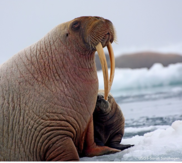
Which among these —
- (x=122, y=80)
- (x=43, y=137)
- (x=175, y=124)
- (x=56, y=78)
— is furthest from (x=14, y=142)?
(x=122, y=80)

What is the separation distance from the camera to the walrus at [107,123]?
4.05m

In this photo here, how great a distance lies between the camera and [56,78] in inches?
133

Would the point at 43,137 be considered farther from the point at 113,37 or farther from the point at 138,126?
the point at 138,126

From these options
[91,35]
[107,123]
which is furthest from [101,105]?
[91,35]

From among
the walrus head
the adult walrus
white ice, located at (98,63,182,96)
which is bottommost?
white ice, located at (98,63,182,96)

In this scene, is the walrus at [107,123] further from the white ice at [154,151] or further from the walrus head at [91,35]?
the walrus head at [91,35]

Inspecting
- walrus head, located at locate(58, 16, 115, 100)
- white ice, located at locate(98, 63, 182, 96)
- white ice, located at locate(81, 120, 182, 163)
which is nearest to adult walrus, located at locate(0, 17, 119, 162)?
walrus head, located at locate(58, 16, 115, 100)

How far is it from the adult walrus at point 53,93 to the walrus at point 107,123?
1.55ft

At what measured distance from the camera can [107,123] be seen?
4.19 metres

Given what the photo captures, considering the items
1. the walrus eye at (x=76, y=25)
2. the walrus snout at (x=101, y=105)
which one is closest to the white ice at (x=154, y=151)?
the walrus snout at (x=101, y=105)

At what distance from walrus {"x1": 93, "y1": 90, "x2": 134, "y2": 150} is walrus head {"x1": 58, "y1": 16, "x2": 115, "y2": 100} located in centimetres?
54

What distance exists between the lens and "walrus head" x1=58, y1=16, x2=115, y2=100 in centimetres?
334

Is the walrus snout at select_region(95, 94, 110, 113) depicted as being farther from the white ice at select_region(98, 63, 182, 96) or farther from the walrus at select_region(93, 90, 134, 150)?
the white ice at select_region(98, 63, 182, 96)

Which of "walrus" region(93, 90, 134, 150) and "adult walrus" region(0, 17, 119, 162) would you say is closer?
"adult walrus" region(0, 17, 119, 162)
